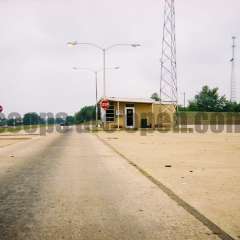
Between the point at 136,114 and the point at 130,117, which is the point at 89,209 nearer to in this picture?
the point at 130,117

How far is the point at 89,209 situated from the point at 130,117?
58.1 metres

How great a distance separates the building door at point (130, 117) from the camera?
65.5 meters

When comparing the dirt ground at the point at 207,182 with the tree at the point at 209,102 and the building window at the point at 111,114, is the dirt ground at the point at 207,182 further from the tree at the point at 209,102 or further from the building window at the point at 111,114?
the tree at the point at 209,102

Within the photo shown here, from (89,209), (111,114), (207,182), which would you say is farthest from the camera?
(111,114)

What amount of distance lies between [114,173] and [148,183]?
219 centimetres

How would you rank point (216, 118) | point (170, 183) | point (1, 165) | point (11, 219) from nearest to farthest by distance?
point (11, 219), point (170, 183), point (1, 165), point (216, 118)

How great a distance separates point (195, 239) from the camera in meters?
6.27

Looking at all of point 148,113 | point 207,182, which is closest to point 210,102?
point 148,113

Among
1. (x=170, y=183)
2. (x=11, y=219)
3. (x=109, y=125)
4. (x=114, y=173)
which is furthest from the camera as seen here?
(x=109, y=125)

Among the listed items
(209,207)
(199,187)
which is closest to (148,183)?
(199,187)

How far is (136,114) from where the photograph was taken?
6662 cm

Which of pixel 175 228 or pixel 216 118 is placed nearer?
pixel 175 228

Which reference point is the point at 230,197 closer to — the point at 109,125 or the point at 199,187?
the point at 199,187

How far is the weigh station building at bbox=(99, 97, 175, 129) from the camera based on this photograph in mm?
63906
